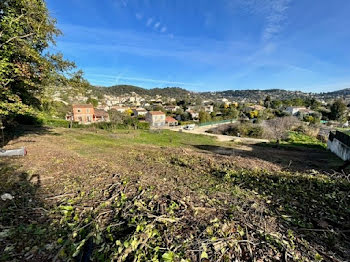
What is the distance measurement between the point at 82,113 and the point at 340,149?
45253mm

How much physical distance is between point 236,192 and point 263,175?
6.42ft

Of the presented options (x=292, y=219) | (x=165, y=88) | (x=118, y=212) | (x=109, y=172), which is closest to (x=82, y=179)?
(x=109, y=172)

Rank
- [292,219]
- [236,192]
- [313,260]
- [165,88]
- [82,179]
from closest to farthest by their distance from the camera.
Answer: [313,260], [292,219], [236,192], [82,179], [165,88]

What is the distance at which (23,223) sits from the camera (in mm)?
2686

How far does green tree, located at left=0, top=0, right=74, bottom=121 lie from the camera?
522 centimetres

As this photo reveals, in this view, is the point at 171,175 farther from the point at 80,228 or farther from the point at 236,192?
the point at 80,228

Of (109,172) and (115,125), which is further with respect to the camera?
(115,125)

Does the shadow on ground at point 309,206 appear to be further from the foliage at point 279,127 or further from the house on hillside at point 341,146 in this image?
the foliage at point 279,127

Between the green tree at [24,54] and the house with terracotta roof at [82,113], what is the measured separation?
35449 mm

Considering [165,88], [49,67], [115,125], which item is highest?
[165,88]

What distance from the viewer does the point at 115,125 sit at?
27.8 m

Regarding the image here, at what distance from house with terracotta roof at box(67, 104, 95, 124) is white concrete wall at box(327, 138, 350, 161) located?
4339 cm

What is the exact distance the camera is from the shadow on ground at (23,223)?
2.17 m

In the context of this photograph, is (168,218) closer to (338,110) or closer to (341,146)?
(341,146)
